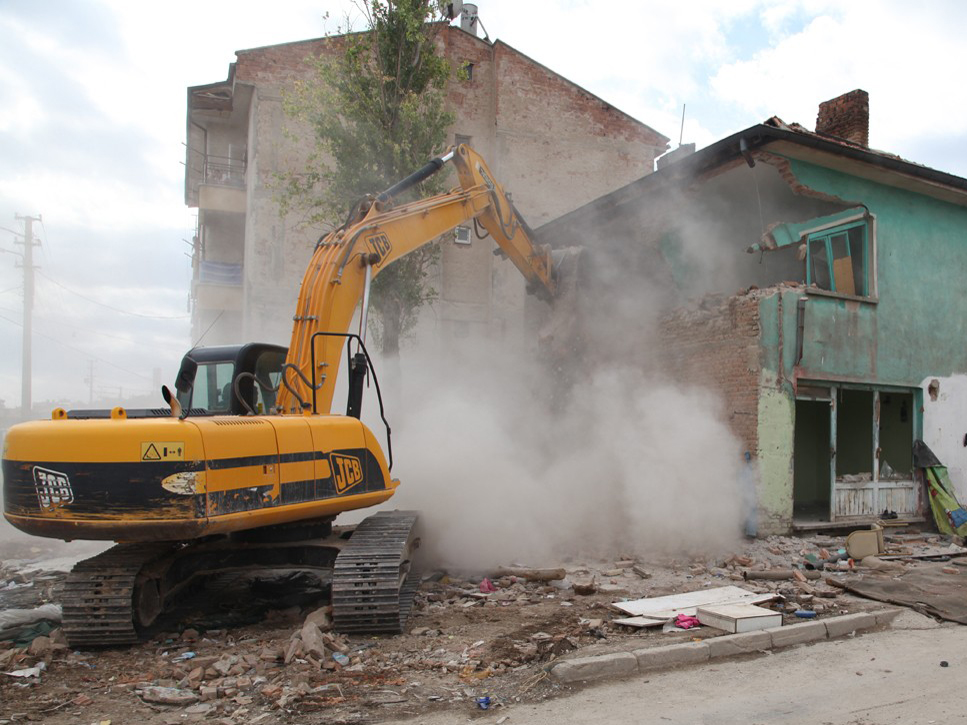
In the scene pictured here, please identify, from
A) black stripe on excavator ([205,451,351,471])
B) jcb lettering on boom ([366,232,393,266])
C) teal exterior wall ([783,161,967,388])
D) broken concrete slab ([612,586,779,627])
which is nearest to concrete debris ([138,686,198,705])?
black stripe on excavator ([205,451,351,471])

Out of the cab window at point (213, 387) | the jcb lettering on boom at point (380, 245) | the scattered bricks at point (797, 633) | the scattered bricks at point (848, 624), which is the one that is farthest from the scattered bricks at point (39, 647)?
the scattered bricks at point (848, 624)

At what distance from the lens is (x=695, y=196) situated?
14.0 m

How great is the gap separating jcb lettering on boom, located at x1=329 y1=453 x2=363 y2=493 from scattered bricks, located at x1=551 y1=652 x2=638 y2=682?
235cm

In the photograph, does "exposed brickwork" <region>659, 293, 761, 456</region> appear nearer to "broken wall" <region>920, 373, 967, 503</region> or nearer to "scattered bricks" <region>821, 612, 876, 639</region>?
"broken wall" <region>920, 373, 967, 503</region>

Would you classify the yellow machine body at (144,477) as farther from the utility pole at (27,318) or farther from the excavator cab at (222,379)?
the utility pole at (27,318)

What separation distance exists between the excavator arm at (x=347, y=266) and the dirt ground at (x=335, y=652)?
208 cm

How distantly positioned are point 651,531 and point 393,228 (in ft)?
17.5

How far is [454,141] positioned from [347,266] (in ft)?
52.8

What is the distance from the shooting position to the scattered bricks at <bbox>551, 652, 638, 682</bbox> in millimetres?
5047

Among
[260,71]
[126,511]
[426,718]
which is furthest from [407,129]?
[426,718]

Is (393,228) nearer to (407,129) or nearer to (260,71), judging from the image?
(407,129)

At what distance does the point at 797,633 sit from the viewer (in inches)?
239

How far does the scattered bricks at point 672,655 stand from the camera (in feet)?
17.6

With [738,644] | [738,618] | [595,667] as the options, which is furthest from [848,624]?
[595,667]
